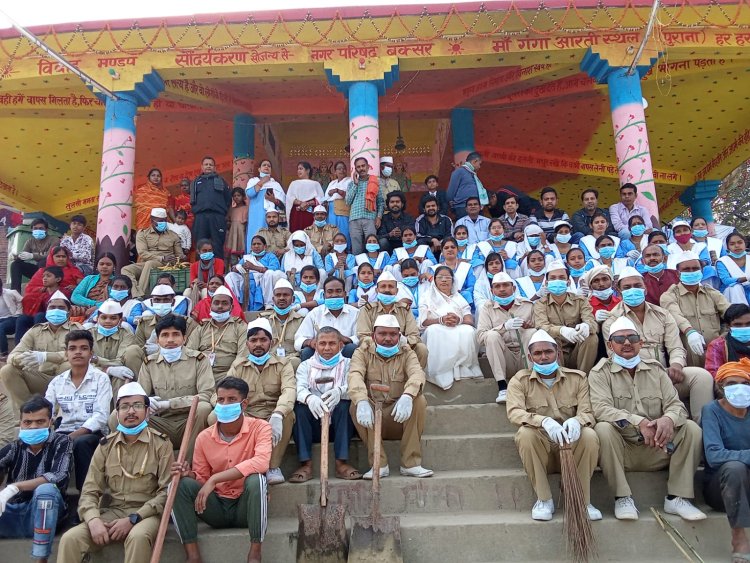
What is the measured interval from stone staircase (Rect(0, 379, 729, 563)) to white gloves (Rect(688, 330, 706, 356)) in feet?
4.69

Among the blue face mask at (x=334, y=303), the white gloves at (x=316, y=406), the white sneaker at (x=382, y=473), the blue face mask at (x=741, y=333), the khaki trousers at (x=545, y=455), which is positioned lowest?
the white sneaker at (x=382, y=473)

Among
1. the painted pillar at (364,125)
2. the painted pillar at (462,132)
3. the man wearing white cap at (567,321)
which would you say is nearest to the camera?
the man wearing white cap at (567,321)

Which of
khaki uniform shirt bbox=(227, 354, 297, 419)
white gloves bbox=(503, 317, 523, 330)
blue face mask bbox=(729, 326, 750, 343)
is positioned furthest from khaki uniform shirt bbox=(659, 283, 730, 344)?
khaki uniform shirt bbox=(227, 354, 297, 419)

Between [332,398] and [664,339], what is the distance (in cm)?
305

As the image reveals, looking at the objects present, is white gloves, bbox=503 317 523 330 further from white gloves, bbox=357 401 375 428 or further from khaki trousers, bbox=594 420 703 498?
white gloves, bbox=357 401 375 428

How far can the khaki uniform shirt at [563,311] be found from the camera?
5.40 m

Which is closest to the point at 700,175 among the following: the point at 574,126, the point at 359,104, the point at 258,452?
the point at 574,126

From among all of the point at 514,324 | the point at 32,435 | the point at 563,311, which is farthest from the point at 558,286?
the point at 32,435

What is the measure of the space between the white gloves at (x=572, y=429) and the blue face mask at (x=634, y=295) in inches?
71.4

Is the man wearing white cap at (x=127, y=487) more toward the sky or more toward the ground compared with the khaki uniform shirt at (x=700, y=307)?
more toward the ground

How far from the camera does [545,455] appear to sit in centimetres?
391

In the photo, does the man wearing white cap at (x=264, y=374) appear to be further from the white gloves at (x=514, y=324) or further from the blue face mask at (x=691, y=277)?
the blue face mask at (x=691, y=277)

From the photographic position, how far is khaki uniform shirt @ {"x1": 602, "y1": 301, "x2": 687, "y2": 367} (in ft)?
16.0

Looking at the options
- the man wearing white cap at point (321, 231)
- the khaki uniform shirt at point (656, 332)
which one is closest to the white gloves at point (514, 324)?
the khaki uniform shirt at point (656, 332)
